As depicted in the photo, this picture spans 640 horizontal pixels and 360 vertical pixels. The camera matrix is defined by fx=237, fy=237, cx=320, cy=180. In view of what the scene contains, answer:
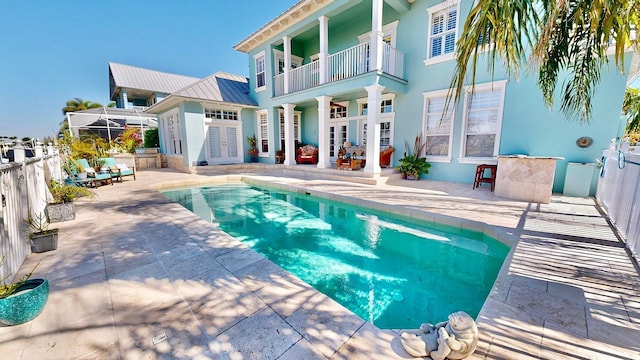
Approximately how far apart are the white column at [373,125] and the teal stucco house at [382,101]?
3 centimetres

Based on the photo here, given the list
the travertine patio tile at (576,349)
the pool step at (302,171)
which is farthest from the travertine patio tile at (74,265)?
the pool step at (302,171)

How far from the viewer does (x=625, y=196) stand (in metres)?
3.53

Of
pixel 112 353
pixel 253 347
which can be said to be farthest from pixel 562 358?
pixel 112 353

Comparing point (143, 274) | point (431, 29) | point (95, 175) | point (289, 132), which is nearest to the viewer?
point (143, 274)

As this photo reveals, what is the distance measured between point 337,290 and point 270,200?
4.66 meters

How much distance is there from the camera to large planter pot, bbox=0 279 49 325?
5.67 ft

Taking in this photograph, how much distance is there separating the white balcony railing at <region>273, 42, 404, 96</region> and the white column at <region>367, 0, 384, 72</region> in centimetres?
60

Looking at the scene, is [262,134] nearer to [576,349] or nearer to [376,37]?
[376,37]

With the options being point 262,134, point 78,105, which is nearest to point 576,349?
point 262,134

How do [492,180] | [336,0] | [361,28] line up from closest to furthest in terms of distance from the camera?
[492,180] → [336,0] → [361,28]

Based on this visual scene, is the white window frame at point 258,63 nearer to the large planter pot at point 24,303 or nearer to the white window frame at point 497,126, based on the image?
the white window frame at point 497,126

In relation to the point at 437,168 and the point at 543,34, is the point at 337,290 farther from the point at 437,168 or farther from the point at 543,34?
the point at 437,168

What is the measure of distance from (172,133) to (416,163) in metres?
12.4

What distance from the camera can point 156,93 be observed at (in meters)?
23.0
